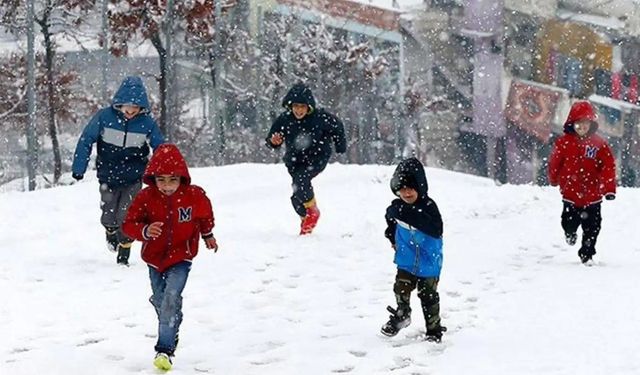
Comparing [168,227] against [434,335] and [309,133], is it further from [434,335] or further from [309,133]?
[309,133]

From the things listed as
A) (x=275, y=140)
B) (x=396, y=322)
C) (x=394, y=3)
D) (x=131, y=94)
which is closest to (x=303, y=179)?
(x=275, y=140)

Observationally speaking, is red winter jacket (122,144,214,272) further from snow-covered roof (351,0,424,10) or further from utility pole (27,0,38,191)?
snow-covered roof (351,0,424,10)

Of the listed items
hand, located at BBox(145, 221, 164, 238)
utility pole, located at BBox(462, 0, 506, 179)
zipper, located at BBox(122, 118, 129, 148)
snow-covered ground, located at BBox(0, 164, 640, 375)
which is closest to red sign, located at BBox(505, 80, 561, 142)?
utility pole, located at BBox(462, 0, 506, 179)

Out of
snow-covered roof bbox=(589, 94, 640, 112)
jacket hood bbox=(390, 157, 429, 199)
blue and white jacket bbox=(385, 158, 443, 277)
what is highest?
jacket hood bbox=(390, 157, 429, 199)

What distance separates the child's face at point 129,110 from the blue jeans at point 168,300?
309 centimetres

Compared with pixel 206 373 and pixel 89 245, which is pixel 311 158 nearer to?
pixel 89 245

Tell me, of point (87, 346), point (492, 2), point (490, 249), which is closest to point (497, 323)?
point (87, 346)

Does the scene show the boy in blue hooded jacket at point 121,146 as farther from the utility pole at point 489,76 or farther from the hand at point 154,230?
the utility pole at point 489,76

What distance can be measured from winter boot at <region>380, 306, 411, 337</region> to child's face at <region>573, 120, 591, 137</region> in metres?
3.58

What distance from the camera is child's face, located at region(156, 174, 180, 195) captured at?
5.49 m

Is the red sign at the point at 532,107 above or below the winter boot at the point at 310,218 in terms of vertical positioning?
below

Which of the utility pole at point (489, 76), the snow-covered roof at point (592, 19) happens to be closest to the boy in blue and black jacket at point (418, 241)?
the snow-covered roof at point (592, 19)

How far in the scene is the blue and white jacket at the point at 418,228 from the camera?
5973mm

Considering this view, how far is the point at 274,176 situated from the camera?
56.2 feet
